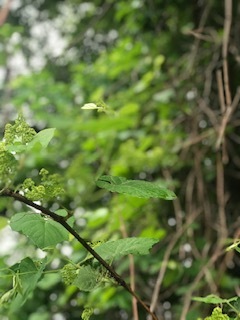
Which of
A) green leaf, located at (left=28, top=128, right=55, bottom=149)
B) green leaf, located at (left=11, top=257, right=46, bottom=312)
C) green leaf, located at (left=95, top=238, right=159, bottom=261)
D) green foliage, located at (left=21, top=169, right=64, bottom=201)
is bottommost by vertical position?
green leaf, located at (left=95, top=238, right=159, bottom=261)

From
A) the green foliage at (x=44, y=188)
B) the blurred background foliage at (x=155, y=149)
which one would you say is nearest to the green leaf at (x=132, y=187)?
the green foliage at (x=44, y=188)

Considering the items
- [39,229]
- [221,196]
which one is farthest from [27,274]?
[221,196]

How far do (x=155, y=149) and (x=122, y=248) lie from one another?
1.45 meters

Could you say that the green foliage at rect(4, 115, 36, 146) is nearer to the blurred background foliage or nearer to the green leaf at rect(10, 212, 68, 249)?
the green leaf at rect(10, 212, 68, 249)

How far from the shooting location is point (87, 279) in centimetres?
53

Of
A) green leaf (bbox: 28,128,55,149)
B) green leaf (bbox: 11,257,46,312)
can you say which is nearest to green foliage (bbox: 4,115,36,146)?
green leaf (bbox: 28,128,55,149)

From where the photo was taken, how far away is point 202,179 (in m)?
1.96

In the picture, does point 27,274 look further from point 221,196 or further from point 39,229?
point 221,196

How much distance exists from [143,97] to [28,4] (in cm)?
229

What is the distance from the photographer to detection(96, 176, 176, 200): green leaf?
52cm

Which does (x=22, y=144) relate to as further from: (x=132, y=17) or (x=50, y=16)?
(x=50, y=16)

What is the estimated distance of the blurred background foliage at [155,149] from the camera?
1.76 m

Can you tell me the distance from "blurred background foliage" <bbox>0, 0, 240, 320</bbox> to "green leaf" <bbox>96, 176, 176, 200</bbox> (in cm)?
100

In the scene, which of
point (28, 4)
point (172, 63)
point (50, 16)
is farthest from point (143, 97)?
point (28, 4)
